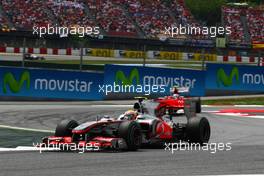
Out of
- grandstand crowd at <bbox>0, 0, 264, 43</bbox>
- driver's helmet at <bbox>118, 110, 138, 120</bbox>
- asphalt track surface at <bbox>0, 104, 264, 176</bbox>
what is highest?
grandstand crowd at <bbox>0, 0, 264, 43</bbox>

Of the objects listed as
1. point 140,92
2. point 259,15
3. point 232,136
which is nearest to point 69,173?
point 232,136

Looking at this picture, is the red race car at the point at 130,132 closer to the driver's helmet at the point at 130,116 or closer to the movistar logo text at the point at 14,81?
the driver's helmet at the point at 130,116

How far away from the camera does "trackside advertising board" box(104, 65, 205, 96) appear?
27125 mm

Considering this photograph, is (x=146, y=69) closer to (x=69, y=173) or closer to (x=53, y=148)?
(x=53, y=148)

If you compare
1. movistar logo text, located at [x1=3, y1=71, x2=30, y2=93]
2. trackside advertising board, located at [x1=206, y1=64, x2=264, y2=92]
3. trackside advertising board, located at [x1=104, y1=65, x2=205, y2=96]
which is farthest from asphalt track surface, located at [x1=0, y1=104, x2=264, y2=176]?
trackside advertising board, located at [x1=206, y1=64, x2=264, y2=92]

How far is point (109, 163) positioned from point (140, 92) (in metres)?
17.2

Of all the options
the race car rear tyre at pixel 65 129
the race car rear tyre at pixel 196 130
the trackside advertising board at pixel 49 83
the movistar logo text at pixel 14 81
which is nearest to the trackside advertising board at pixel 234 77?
the trackside advertising board at pixel 49 83

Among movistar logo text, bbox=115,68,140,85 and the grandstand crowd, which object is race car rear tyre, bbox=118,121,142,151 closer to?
movistar logo text, bbox=115,68,140,85

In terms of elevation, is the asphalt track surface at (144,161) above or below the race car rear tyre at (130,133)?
below

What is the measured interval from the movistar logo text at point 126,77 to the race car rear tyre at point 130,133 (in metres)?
14.6

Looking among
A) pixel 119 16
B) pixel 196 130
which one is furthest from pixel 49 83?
pixel 119 16

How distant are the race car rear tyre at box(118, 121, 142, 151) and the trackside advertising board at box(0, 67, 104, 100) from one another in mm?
12608

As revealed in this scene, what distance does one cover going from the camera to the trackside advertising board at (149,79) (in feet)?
89.0

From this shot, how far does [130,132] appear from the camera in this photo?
12242 mm
